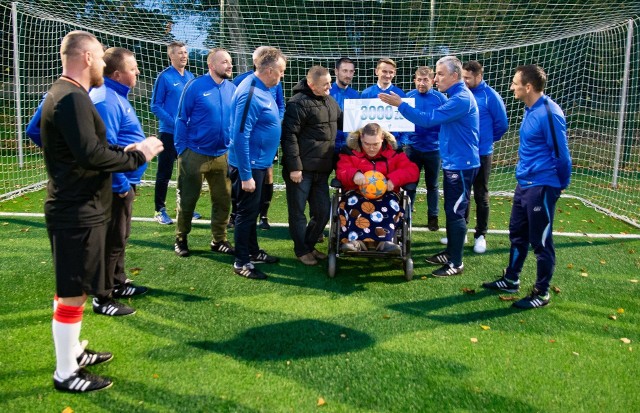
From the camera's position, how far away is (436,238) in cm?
585

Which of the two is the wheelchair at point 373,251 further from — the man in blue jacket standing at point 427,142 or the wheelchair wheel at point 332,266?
the man in blue jacket standing at point 427,142

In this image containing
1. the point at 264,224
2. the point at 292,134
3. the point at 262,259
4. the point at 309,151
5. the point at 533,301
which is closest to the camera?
the point at 533,301

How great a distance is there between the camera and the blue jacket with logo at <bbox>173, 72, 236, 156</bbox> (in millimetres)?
4602

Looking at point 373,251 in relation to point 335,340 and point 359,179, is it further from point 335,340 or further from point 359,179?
point 335,340

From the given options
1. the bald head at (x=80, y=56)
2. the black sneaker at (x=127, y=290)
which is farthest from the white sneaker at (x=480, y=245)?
the bald head at (x=80, y=56)

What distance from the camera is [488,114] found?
5117 mm

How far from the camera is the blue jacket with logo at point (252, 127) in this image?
13.0 feet

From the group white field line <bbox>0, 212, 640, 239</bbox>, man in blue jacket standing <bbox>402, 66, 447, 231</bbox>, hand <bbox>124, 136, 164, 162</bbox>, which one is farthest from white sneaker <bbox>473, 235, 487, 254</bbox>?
hand <bbox>124, 136, 164, 162</bbox>

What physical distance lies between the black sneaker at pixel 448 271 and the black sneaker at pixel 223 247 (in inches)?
78.1

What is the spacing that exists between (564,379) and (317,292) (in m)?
1.90

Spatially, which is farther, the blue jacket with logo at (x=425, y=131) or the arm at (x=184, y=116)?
the blue jacket with logo at (x=425, y=131)

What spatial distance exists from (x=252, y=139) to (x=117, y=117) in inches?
45.8

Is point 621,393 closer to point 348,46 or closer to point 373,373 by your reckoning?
point 373,373

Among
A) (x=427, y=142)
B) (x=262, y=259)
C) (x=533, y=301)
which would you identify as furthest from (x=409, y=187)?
(x=427, y=142)
